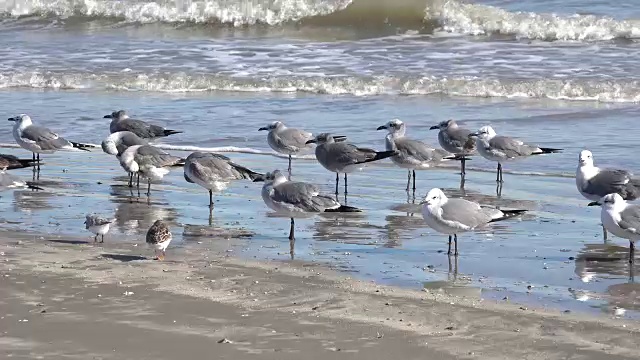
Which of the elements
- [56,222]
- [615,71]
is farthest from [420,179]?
[615,71]

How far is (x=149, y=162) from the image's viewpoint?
36.4ft

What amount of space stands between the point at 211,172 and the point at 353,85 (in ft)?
23.1

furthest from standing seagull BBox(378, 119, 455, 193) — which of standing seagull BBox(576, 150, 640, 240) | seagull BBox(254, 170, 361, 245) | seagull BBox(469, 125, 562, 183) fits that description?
seagull BBox(254, 170, 361, 245)

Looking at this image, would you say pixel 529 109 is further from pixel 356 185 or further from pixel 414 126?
pixel 356 185

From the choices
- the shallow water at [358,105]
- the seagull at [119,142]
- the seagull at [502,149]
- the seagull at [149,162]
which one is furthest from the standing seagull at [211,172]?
the seagull at [502,149]

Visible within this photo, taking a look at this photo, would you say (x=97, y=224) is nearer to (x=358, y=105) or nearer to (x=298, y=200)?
(x=298, y=200)

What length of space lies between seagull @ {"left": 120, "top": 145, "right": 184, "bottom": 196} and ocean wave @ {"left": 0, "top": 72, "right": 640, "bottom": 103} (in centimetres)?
604

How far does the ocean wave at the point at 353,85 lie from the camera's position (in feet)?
53.2

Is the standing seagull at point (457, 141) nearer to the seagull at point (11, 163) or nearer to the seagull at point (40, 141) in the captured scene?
the seagull at point (40, 141)

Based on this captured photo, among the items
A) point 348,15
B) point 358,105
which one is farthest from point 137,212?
point 348,15

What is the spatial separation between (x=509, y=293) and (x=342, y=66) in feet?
38.6

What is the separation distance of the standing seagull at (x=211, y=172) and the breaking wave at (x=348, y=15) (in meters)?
11.4

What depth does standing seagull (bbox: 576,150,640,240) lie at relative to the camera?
9.60 metres

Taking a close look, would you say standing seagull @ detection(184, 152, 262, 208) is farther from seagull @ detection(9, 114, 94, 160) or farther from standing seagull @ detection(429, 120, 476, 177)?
standing seagull @ detection(429, 120, 476, 177)
